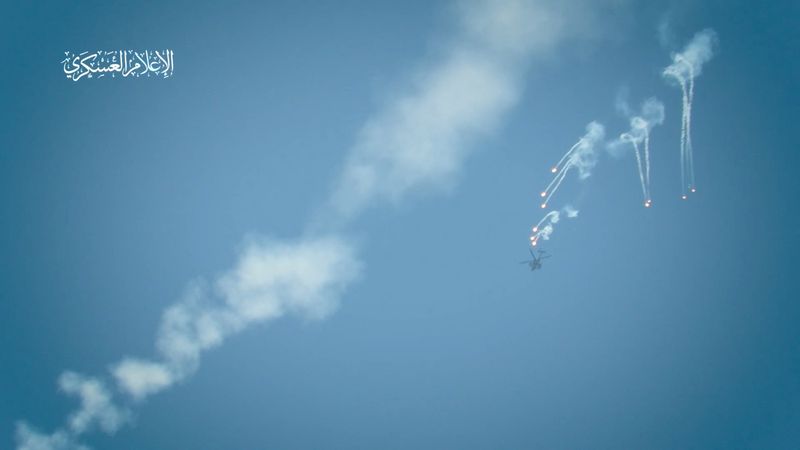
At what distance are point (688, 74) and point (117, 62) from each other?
4714 cm

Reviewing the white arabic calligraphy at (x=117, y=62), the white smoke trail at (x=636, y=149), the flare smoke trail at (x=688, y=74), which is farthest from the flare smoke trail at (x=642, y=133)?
the white arabic calligraphy at (x=117, y=62)

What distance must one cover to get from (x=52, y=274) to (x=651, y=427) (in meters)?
47.9

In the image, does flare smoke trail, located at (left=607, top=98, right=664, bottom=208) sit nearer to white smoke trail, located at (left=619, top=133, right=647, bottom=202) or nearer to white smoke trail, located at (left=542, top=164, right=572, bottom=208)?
white smoke trail, located at (left=619, top=133, right=647, bottom=202)

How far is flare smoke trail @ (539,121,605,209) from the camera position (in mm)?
38219

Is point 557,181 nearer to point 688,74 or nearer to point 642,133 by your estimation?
point 642,133

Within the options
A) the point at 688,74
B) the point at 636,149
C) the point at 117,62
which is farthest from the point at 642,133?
the point at 117,62

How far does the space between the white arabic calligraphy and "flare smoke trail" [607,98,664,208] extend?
122 ft

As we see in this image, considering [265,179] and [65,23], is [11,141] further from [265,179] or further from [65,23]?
[265,179]

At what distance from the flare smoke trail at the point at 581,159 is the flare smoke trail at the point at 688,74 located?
6.74 meters

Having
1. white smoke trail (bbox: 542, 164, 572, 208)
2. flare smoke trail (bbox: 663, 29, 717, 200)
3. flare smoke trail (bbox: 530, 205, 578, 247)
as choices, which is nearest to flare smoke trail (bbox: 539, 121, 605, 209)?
white smoke trail (bbox: 542, 164, 572, 208)

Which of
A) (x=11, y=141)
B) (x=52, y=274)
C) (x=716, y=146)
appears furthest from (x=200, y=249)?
(x=716, y=146)

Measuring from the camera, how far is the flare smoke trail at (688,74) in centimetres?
3600

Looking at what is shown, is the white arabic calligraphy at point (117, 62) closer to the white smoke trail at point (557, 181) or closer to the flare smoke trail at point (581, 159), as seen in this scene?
the flare smoke trail at point (581, 159)

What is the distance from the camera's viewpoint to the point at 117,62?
3809 centimetres
